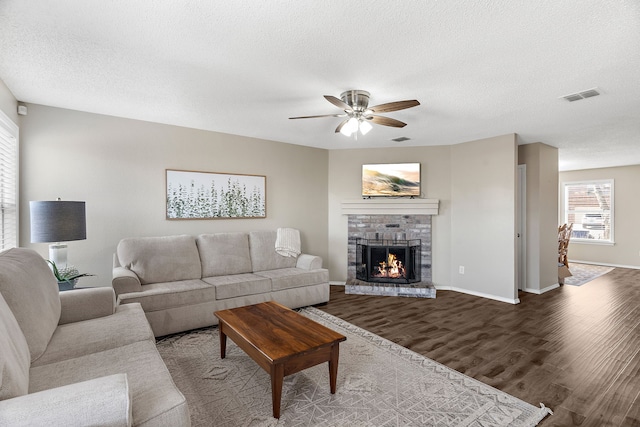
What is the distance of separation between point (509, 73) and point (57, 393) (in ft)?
10.8

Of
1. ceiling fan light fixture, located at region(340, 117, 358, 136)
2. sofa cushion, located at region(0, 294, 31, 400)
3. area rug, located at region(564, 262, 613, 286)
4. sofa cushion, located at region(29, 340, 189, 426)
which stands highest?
ceiling fan light fixture, located at region(340, 117, 358, 136)

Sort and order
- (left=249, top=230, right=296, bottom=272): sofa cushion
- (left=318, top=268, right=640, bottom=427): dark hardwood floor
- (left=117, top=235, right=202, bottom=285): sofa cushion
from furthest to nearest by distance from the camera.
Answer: (left=249, top=230, right=296, bottom=272): sofa cushion < (left=117, top=235, right=202, bottom=285): sofa cushion < (left=318, top=268, right=640, bottom=427): dark hardwood floor

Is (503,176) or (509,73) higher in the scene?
(509,73)

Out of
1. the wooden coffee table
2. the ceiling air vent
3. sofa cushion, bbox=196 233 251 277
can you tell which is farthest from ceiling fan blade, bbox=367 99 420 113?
sofa cushion, bbox=196 233 251 277

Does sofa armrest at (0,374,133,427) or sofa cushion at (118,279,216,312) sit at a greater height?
sofa armrest at (0,374,133,427)

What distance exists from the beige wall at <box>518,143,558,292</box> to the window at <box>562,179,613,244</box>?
3.51 m

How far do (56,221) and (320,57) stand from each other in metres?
2.56

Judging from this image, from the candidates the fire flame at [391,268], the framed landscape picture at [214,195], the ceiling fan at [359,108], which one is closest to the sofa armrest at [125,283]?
the framed landscape picture at [214,195]

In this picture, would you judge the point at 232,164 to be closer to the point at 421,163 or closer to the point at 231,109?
the point at 231,109

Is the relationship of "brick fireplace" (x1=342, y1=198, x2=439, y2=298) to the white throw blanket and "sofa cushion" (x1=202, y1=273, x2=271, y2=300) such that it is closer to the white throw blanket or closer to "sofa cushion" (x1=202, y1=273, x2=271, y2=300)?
the white throw blanket

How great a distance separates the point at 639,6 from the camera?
65.1 inches

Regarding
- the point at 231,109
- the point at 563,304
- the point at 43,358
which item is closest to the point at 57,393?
the point at 43,358

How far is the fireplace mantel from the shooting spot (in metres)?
5.11

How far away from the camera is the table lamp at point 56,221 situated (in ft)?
8.53
